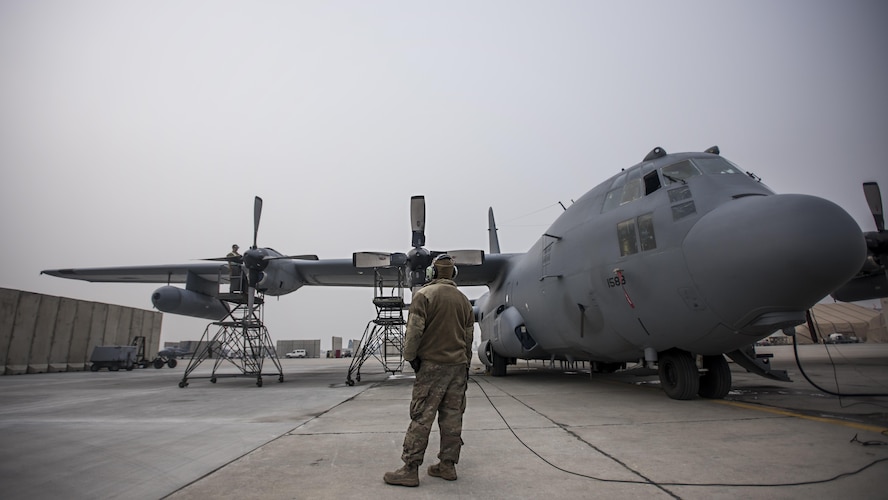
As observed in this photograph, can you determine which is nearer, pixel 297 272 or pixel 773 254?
pixel 773 254

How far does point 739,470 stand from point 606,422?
2.11 metres

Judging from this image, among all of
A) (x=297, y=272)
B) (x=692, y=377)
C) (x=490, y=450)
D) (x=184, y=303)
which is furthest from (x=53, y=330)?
(x=692, y=377)

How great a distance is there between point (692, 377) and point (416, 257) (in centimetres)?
711

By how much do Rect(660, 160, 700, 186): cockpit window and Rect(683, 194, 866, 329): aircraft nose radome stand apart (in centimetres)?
92

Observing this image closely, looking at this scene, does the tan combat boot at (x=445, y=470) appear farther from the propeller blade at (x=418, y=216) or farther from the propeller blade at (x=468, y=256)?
the propeller blade at (x=418, y=216)

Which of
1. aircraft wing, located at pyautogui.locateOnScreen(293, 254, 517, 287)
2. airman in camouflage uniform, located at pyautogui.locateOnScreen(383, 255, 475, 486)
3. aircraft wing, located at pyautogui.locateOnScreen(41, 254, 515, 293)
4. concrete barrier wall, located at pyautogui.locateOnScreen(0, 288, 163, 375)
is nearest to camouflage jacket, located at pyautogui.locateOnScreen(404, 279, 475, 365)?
airman in camouflage uniform, located at pyautogui.locateOnScreen(383, 255, 475, 486)

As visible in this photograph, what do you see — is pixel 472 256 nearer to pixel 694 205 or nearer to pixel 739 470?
pixel 694 205

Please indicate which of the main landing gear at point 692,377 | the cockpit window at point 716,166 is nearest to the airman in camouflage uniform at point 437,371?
the main landing gear at point 692,377

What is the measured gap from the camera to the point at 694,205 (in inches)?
241

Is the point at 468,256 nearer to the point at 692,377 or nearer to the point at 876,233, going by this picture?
the point at 692,377

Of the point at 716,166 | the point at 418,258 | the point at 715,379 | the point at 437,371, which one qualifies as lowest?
the point at 715,379

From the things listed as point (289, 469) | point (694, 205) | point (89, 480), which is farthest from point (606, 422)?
point (89, 480)

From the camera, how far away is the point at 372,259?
1248cm

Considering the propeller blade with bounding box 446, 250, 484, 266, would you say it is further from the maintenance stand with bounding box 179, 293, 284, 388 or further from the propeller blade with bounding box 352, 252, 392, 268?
the maintenance stand with bounding box 179, 293, 284, 388
